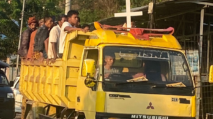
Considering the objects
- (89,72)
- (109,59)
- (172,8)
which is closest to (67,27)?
(109,59)

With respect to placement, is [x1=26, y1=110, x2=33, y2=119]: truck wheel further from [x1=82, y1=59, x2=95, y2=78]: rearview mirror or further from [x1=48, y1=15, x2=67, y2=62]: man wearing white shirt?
[x1=82, y1=59, x2=95, y2=78]: rearview mirror

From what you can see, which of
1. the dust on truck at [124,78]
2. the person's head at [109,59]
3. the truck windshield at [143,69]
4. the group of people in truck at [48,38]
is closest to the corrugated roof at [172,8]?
the group of people in truck at [48,38]

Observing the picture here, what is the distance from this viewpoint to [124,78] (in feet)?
22.0

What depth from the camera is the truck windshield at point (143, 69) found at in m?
6.64

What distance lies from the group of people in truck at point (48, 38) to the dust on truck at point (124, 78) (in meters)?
0.61

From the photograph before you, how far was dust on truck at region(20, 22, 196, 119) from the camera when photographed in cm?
657

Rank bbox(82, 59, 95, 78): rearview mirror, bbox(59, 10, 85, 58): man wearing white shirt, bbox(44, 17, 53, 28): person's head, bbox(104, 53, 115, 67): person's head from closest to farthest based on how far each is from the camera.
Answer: bbox(82, 59, 95, 78): rearview mirror → bbox(104, 53, 115, 67): person's head → bbox(59, 10, 85, 58): man wearing white shirt → bbox(44, 17, 53, 28): person's head

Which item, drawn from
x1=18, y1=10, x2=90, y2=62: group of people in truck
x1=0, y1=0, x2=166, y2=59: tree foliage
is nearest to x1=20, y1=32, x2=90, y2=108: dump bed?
x1=18, y1=10, x2=90, y2=62: group of people in truck

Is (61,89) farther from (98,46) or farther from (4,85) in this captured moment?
(4,85)

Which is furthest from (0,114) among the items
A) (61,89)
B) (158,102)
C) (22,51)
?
(158,102)

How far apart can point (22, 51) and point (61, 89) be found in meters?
3.48

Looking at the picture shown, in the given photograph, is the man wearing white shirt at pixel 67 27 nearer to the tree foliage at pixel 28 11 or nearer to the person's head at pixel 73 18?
the person's head at pixel 73 18

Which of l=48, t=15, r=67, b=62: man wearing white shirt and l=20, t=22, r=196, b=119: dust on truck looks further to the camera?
l=48, t=15, r=67, b=62: man wearing white shirt

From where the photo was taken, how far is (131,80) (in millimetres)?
6652
